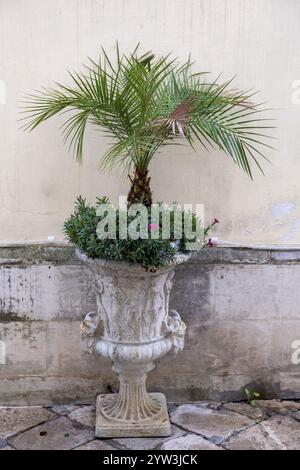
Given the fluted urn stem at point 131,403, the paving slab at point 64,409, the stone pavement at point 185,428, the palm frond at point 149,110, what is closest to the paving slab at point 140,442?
the stone pavement at point 185,428

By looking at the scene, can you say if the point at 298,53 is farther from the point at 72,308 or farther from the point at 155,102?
the point at 72,308

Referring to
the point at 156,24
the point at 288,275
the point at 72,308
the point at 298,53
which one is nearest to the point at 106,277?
the point at 72,308

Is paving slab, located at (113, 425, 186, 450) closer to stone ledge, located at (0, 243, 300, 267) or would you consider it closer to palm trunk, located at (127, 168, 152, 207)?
stone ledge, located at (0, 243, 300, 267)

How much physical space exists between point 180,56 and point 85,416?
107 inches

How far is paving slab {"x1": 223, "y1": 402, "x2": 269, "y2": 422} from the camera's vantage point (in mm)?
4102

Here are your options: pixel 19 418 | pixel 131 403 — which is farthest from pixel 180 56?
pixel 19 418

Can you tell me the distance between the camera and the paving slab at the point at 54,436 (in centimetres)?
368

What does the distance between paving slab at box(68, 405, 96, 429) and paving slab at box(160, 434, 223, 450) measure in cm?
59

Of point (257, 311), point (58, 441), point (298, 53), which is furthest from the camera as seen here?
point (257, 311)

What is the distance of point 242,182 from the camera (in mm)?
4133

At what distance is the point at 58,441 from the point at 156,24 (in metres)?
2.98

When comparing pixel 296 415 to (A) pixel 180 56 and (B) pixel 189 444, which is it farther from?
(A) pixel 180 56

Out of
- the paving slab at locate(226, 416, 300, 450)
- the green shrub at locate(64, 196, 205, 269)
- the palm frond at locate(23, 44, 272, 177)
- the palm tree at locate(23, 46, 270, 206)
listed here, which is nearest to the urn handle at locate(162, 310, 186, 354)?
the green shrub at locate(64, 196, 205, 269)

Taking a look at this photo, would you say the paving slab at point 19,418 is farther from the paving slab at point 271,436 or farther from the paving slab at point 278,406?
the paving slab at point 278,406
